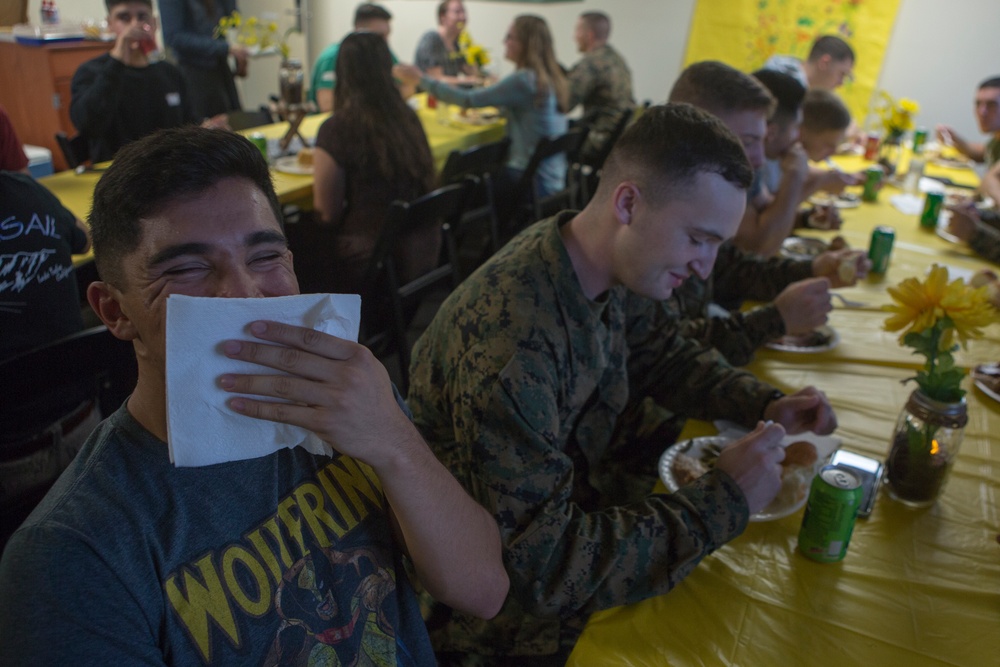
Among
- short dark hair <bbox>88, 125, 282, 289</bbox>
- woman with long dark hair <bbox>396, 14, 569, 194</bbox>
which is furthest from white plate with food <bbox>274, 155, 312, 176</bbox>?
short dark hair <bbox>88, 125, 282, 289</bbox>

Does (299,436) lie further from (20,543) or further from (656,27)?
(656,27)

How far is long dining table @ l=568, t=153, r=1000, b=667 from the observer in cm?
98

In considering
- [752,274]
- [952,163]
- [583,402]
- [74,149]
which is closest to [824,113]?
[752,274]

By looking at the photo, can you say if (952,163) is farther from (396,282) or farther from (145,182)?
(145,182)

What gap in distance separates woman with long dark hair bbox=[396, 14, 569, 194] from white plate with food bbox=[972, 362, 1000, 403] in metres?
2.85

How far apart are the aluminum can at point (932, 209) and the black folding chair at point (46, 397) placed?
303 centimetres

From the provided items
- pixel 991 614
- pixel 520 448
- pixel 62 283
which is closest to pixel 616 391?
pixel 520 448

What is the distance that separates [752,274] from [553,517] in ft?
5.01

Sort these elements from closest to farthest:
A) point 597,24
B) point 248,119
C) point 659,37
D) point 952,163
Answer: point 248,119, point 952,163, point 597,24, point 659,37

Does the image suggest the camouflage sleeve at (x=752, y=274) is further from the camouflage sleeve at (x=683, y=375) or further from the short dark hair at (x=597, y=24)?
the short dark hair at (x=597, y=24)

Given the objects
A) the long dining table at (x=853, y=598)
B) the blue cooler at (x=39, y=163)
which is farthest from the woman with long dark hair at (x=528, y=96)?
the long dining table at (x=853, y=598)

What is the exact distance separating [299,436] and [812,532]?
81 cm

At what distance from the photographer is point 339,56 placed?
2932 millimetres

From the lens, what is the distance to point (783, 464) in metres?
1.34
